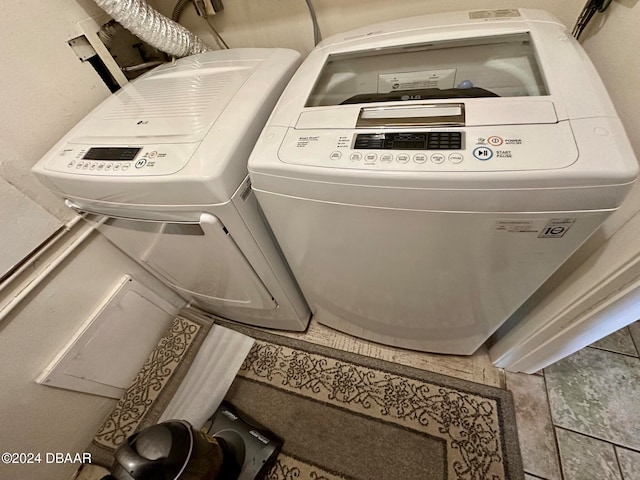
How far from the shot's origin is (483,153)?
1.49ft

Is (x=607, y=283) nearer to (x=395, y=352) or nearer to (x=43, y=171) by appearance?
(x=395, y=352)

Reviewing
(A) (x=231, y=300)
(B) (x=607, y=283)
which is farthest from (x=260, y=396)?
(B) (x=607, y=283)

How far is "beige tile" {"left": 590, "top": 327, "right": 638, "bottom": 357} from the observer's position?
1034 millimetres

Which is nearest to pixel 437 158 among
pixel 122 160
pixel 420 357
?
pixel 122 160

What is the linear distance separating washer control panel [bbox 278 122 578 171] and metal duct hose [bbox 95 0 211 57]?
664mm

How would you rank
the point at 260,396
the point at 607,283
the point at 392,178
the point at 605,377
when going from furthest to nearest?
the point at 260,396, the point at 605,377, the point at 607,283, the point at 392,178

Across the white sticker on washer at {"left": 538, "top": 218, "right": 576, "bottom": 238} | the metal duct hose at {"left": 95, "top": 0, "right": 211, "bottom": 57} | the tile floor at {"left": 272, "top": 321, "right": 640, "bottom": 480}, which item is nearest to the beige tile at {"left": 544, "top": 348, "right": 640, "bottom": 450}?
the tile floor at {"left": 272, "top": 321, "right": 640, "bottom": 480}

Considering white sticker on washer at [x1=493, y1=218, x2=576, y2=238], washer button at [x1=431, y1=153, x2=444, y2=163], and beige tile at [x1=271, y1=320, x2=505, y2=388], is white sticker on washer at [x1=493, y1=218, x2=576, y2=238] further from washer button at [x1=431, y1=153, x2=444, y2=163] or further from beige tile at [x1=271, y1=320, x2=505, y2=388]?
beige tile at [x1=271, y1=320, x2=505, y2=388]

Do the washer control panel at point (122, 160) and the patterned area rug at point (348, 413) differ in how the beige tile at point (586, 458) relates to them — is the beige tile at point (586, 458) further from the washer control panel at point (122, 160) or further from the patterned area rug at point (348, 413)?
the washer control panel at point (122, 160)

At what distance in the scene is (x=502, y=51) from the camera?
2.37 feet

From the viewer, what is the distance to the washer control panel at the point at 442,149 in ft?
1.43

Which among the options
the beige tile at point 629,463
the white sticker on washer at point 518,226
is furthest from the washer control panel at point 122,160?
the beige tile at point 629,463

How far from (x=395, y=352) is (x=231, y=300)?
26.3 inches

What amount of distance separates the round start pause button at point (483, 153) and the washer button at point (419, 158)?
0.07 metres
